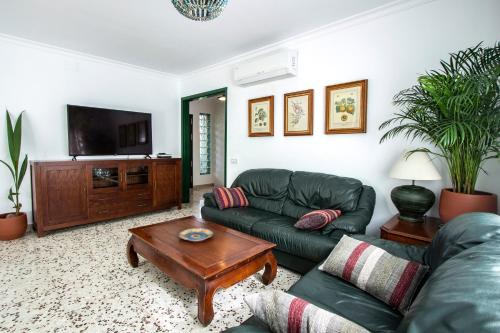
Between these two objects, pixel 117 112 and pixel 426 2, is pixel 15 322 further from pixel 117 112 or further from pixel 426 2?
pixel 426 2

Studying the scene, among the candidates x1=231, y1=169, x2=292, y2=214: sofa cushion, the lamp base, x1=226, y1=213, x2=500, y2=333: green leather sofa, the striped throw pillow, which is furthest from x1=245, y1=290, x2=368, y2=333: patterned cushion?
the striped throw pillow

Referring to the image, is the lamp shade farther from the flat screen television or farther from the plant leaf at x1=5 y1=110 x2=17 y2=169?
the plant leaf at x1=5 y1=110 x2=17 y2=169

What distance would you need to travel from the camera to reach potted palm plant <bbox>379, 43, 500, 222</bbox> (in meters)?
1.65

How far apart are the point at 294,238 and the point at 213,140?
17.6ft

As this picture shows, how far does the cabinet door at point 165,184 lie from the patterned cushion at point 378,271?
341 cm

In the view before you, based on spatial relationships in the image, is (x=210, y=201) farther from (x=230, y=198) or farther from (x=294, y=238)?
(x=294, y=238)

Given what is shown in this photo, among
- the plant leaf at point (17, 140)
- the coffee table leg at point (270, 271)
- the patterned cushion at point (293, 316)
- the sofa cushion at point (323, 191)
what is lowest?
the coffee table leg at point (270, 271)

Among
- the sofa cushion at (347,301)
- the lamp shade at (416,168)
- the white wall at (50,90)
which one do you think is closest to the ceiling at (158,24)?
the white wall at (50,90)

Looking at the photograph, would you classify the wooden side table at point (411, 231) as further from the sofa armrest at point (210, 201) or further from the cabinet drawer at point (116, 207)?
the cabinet drawer at point (116, 207)

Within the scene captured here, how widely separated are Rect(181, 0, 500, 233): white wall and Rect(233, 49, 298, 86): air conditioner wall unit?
135 millimetres

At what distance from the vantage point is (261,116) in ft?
12.1

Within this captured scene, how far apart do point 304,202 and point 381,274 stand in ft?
4.95

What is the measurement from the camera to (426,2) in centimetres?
232

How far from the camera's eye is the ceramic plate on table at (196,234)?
2071mm
